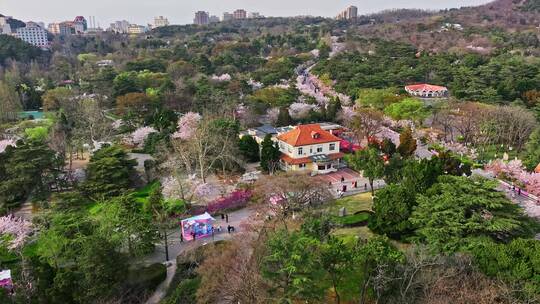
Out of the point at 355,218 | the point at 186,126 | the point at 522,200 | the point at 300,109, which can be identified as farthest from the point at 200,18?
the point at 522,200

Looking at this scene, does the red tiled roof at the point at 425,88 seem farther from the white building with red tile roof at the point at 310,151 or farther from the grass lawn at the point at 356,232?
the grass lawn at the point at 356,232

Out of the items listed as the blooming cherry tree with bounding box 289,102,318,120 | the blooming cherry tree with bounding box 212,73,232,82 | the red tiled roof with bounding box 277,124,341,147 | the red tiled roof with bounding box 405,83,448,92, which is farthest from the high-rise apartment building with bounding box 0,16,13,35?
Answer: the red tiled roof with bounding box 277,124,341,147

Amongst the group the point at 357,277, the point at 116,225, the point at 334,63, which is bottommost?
the point at 357,277

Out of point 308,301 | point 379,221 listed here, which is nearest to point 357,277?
point 308,301

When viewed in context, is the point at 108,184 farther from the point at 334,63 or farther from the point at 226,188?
the point at 334,63

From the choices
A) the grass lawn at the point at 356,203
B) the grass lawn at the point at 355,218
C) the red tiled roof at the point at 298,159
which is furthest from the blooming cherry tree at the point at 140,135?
the grass lawn at the point at 355,218

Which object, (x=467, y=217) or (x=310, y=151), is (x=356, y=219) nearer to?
(x=467, y=217)
